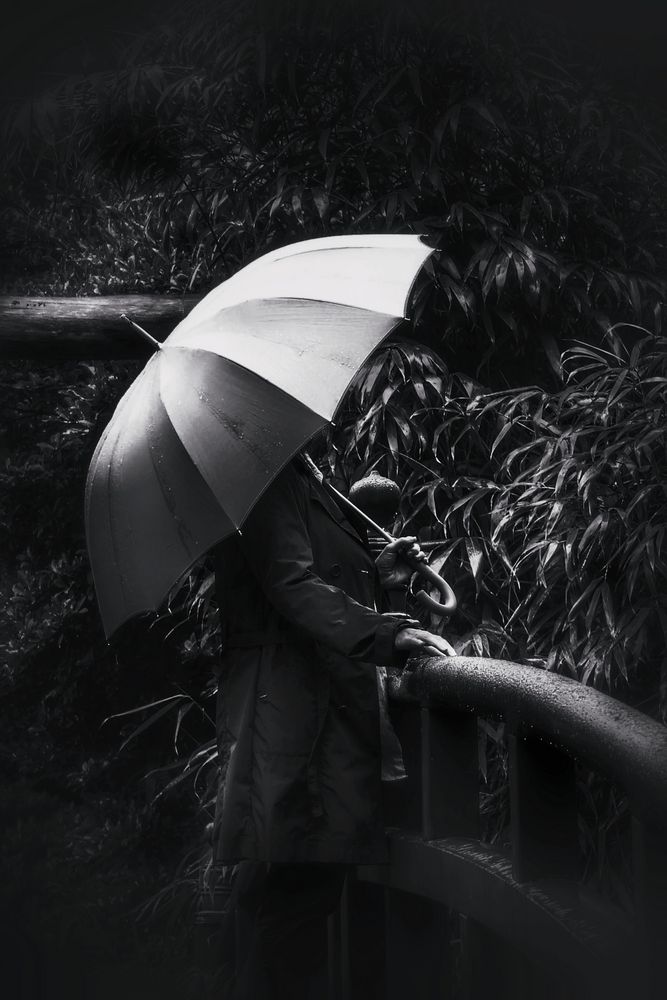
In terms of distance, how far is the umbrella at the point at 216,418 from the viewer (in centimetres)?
184

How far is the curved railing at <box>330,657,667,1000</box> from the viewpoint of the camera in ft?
4.17

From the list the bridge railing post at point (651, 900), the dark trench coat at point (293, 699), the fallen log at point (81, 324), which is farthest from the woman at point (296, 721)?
the fallen log at point (81, 324)

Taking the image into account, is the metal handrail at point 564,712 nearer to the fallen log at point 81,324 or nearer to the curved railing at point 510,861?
the curved railing at point 510,861

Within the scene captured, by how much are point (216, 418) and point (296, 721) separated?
0.51 meters

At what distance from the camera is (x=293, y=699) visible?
1917 mm

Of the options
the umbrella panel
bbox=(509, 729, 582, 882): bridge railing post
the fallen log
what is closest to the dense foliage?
the fallen log

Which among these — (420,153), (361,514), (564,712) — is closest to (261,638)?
(361,514)

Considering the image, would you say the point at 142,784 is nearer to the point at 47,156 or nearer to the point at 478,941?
the point at 47,156

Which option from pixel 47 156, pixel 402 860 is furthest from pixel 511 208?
pixel 402 860

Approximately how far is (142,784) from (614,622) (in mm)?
3189

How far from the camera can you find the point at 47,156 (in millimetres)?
4926

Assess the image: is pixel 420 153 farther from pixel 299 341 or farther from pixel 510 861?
pixel 510 861

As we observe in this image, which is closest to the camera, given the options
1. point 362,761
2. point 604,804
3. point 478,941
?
point 478,941

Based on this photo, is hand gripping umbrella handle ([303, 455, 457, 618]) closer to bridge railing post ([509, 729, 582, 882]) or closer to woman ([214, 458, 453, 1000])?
woman ([214, 458, 453, 1000])
